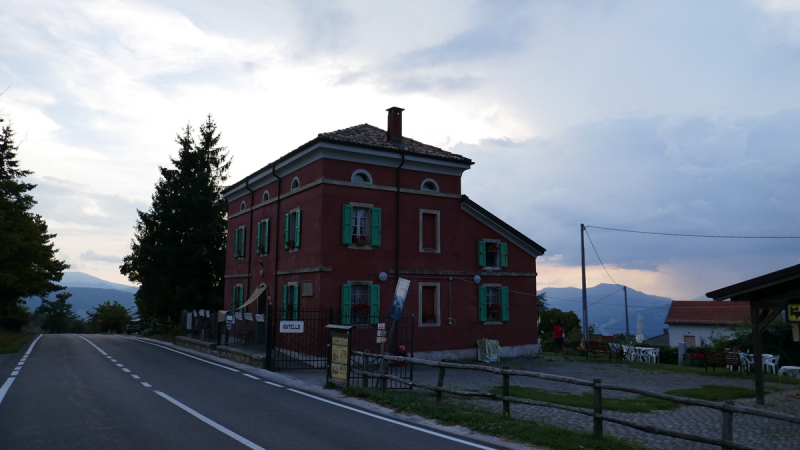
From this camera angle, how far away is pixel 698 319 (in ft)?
172

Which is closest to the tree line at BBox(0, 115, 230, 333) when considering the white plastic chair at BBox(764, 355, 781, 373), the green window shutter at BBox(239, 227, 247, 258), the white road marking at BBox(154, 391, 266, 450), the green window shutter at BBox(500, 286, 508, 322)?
the green window shutter at BBox(239, 227, 247, 258)

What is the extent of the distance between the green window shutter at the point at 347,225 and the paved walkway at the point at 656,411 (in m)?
5.12

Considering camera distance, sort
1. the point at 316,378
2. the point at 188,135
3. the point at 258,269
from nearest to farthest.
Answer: the point at 316,378 → the point at 258,269 → the point at 188,135

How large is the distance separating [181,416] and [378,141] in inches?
565

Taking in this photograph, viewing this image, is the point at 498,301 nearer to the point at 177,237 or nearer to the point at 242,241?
the point at 242,241

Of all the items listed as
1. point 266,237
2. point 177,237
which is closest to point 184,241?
point 177,237

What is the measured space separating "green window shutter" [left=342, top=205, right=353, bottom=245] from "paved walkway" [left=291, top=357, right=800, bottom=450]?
16.8 ft

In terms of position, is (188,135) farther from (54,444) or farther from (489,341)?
(54,444)

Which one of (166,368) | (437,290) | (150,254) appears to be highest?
(150,254)

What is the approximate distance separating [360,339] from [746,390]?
11.7m

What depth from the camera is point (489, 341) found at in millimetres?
22906

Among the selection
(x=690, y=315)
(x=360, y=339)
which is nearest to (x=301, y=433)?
(x=360, y=339)

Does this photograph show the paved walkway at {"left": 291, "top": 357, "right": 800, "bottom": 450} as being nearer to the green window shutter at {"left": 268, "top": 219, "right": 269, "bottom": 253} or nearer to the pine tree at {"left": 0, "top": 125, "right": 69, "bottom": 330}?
the green window shutter at {"left": 268, "top": 219, "right": 269, "bottom": 253}

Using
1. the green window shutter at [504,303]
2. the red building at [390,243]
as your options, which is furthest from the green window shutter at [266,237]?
the green window shutter at [504,303]
